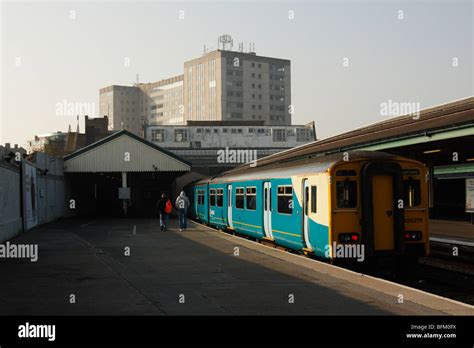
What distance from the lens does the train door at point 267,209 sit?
56.7ft

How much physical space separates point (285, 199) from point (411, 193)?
153 inches

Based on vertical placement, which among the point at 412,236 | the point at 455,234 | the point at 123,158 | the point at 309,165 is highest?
the point at 123,158

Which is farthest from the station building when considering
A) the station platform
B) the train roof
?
the train roof

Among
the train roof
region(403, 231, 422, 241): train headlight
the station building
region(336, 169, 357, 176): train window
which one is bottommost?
region(403, 231, 422, 241): train headlight

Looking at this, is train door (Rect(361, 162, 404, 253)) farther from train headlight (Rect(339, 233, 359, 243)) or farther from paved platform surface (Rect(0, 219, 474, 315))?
paved platform surface (Rect(0, 219, 474, 315))

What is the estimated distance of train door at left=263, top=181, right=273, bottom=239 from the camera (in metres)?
17.3

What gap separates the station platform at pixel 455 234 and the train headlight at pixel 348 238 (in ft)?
28.8

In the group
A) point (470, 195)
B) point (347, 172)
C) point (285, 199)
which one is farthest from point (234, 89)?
point (347, 172)

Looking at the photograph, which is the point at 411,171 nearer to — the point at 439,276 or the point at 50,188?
the point at 439,276

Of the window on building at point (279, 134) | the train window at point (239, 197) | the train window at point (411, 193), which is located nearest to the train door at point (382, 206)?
the train window at point (411, 193)

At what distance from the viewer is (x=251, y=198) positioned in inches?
769

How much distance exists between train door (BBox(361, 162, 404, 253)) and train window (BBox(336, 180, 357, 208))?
20cm

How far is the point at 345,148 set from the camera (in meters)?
25.0

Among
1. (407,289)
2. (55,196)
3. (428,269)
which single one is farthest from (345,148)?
(55,196)
